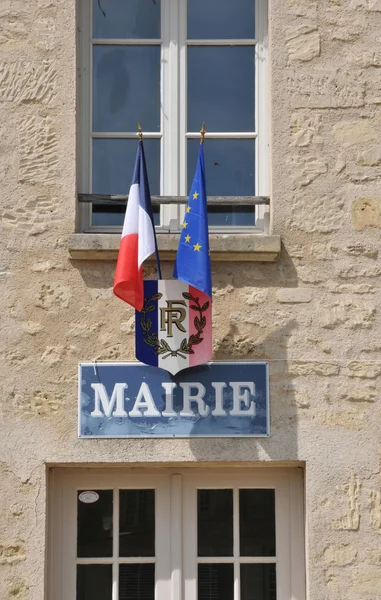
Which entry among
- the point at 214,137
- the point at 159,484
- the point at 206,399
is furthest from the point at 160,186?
the point at 159,484

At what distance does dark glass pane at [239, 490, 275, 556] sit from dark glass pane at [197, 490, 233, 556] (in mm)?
68

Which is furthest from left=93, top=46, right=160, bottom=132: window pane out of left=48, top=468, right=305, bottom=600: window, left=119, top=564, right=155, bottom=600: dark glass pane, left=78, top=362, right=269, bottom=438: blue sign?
left=119, top=564, right=155, bottom=600: dark glass pane

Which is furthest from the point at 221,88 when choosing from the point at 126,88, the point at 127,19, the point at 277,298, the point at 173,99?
the point at 277,298

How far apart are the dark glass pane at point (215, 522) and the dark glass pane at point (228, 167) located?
69.3 inches

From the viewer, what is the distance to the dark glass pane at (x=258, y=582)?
6.46m

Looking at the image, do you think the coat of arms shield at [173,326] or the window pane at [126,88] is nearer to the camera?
the coat of arms shield at [173,326]

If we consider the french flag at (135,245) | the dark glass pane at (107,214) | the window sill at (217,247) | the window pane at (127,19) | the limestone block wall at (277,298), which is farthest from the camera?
the window pane at (127,19)

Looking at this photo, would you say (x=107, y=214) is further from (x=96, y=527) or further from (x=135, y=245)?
(x=96, y=527)

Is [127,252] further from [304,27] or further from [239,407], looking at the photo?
[304,27]

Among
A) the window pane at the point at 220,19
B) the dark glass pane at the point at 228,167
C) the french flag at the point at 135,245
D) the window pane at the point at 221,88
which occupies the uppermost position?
the window pane at the point at 220,19

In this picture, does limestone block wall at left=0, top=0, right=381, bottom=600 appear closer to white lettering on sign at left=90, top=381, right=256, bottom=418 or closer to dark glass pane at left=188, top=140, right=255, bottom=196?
white lettering on sign at left=90, top=381, right=256, bottom=418

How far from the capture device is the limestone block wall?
6.30 meters

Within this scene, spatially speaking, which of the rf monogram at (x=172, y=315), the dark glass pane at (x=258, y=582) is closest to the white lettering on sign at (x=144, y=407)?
the rf monogram at (x=172, y=315)

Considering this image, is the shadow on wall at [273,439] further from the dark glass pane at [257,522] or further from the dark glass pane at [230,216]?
the dark glass pane at [230,216]
